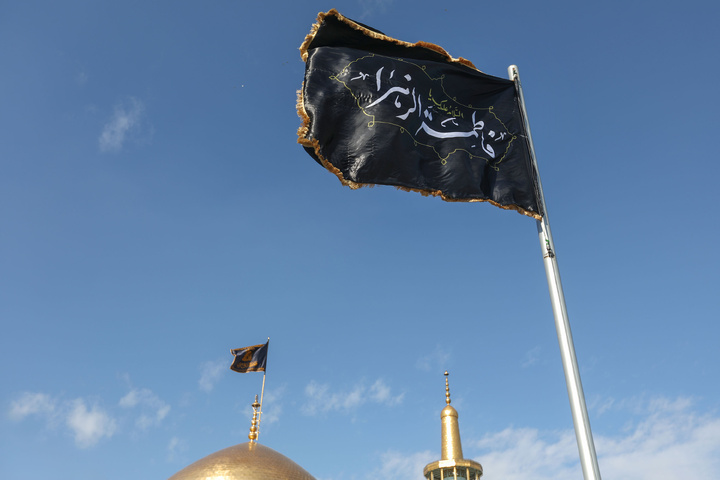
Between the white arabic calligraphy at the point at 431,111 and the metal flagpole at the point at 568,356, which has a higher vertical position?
the white arabic calligraphy at the point at 431,111

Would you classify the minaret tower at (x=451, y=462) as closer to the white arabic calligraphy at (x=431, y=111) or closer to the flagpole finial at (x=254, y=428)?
the flagpole finial at (x=254, y=428)

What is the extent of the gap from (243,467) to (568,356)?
1201cm

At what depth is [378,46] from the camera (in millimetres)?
8055

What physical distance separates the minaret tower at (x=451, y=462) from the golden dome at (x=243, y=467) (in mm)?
11268

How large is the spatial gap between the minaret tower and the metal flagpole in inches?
842

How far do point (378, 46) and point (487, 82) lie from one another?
1.59 m

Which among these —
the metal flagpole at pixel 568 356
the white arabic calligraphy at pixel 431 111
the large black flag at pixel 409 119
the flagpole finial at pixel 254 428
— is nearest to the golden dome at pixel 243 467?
the flagpole finial at pixel 254 428

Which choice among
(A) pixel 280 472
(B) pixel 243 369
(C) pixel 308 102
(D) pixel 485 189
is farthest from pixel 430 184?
(B) pixel 243 369

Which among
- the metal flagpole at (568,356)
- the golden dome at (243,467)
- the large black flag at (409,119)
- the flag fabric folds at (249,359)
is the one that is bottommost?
the metal flagpole at (568,356)

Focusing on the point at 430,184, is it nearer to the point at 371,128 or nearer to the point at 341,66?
Result: the point at 371,128

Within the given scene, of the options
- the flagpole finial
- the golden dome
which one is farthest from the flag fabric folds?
the golden dome

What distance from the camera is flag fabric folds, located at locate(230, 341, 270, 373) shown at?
2123cm

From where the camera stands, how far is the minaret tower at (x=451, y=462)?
25484 millimetres

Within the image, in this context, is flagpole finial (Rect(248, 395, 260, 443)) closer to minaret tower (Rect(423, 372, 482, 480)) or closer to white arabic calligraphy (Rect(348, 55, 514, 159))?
minaret tower (Rect(423, 372, 482, 480))
